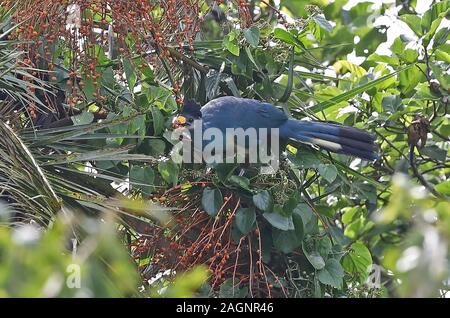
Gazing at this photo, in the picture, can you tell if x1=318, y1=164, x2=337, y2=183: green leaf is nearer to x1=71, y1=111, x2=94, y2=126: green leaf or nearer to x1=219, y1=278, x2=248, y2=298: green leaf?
x1=219, y1=278, x2=248, y2=298: green leaf

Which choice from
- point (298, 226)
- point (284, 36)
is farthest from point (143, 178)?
point (284, 36)

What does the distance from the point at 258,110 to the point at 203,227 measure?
0.72 m

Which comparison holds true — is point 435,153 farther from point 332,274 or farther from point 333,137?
point 332,274

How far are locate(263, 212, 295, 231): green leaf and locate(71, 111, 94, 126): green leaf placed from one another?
0.73 m

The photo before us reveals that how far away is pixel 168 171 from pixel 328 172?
633 millimetres

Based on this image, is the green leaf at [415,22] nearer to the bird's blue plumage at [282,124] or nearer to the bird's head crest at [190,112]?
the bird's blue plumage at [282,124]

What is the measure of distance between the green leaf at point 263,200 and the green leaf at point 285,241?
11 cm

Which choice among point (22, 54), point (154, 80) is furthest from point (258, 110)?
point (22, 54)

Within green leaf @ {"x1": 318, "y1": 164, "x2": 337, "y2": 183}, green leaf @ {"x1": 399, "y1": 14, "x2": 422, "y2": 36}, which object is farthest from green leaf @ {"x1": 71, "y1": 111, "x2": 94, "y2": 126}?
green leaf @ {"x1": 399, "y1": 14, "x2": 422, "y2": 36}

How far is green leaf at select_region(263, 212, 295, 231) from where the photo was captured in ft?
10.6

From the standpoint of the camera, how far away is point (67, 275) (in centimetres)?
151

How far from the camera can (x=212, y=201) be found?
3201mm

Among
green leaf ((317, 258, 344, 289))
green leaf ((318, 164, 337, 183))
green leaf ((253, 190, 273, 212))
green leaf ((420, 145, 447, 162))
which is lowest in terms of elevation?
green leaf ((317, 258, 344, 289))

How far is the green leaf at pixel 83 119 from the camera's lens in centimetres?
332
